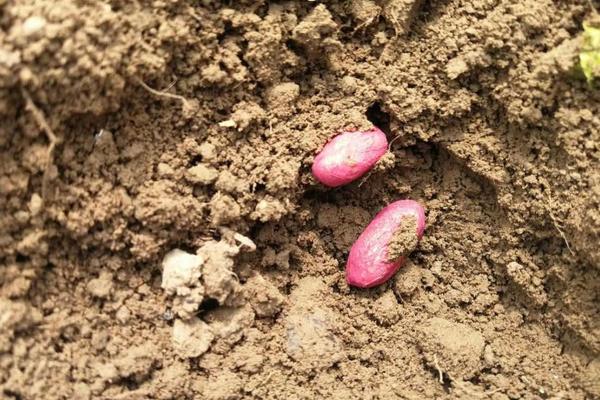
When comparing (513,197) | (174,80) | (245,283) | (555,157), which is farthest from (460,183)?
(174,80)

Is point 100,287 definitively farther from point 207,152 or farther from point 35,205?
point 207,152

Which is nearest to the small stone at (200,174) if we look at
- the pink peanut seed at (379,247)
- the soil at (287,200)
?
the soil at (287,200)

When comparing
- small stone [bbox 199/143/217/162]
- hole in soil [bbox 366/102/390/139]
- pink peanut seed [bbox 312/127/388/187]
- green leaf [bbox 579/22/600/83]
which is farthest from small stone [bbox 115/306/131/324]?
green leaf [bbox 579/22/600/83]

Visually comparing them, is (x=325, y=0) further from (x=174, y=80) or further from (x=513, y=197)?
(x=513, y=197)

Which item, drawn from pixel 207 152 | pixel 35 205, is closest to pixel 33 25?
pixel 35 205

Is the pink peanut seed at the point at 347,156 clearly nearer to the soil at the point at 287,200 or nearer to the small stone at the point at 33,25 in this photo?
the soil at the point at 287,200

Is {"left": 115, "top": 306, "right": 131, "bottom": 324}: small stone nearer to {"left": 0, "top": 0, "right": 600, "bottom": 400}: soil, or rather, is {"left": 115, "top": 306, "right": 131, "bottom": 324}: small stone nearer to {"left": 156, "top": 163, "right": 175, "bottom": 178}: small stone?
{"left": 0, "top": 0, "right": 600, "bottom": 400}: soil
